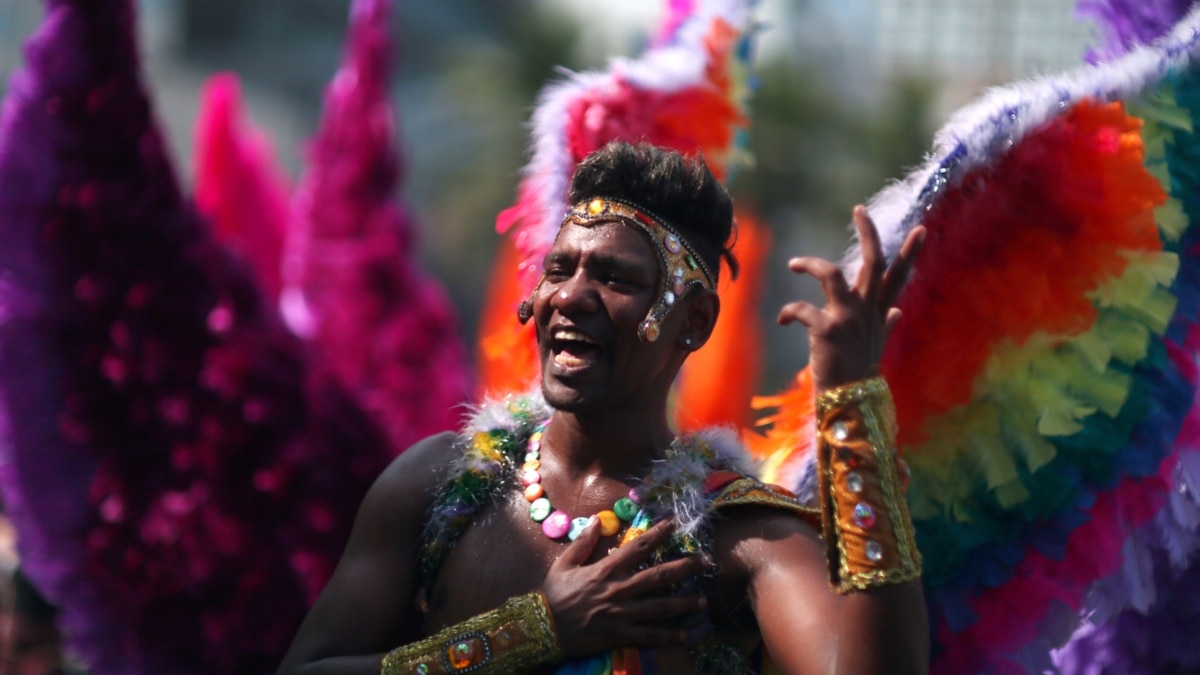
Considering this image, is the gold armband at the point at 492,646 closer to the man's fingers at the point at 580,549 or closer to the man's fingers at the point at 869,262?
the man's fingers at the point at 580,549

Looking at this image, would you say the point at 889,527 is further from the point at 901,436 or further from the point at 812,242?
the point at 812,242

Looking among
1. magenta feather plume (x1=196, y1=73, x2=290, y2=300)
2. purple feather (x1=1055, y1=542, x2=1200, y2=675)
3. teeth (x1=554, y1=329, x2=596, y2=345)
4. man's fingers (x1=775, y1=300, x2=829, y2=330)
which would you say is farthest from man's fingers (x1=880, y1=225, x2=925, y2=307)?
magenta feather plume (x1=196, y1=73, x2=290, y2=300)

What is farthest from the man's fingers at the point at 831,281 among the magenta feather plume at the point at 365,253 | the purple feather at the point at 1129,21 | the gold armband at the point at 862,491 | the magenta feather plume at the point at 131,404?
the magenta feather plume at the point at 365,253

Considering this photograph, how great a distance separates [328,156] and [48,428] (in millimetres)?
2052

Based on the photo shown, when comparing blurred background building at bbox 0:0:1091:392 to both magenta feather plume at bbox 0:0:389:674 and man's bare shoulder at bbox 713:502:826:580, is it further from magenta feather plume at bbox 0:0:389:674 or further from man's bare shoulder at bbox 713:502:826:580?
man's bare shoulder at bbox 713:502:826:580

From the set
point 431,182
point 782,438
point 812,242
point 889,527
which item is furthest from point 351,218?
point 431,182

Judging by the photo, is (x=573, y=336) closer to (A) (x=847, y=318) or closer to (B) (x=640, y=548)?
(B) (x=640, y=548)

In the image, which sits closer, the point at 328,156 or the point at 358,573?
the point at 358,573

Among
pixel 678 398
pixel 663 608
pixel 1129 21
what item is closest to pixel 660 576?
pixel 663 608

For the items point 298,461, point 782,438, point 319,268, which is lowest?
point 782,438

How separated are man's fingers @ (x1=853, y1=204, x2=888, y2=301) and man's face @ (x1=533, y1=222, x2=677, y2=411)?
0.42 m

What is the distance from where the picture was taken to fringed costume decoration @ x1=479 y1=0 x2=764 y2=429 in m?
3.18

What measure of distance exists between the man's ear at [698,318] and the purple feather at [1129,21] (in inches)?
41.0

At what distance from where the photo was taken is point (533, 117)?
331 cm
